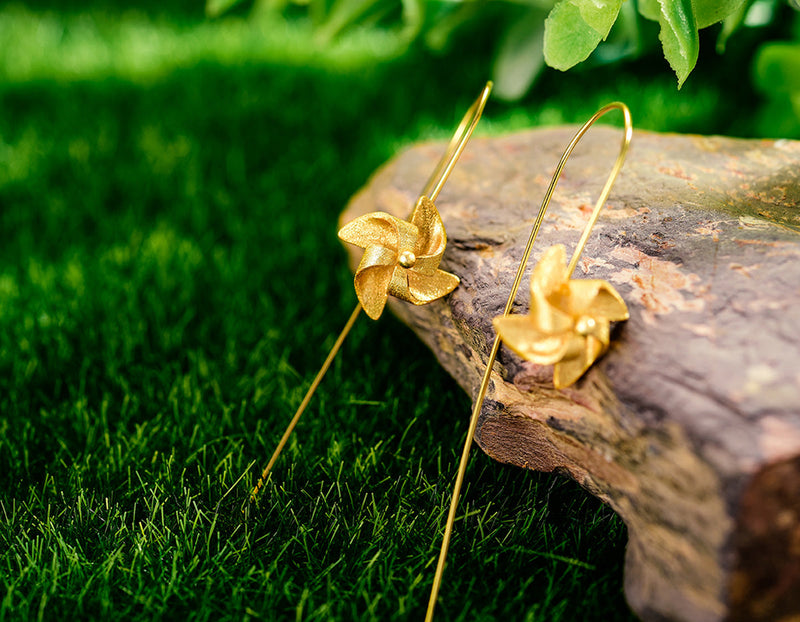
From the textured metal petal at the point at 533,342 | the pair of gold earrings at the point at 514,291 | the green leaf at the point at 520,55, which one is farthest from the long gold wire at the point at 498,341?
the green leaf at the point at 520,55

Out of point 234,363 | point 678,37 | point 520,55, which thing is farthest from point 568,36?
point 520,55

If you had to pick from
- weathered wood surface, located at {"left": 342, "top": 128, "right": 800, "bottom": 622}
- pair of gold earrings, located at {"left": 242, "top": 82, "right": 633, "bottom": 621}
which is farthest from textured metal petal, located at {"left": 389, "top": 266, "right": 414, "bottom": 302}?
weathered wood surface, located at {"left": 342, "top": 128, "right": 800, "bottom": 622}

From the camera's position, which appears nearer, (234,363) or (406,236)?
(406,236)

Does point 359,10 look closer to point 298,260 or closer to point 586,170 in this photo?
point 298,260

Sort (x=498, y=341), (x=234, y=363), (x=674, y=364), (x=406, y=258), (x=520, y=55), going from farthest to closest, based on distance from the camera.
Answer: (x=520, y=55) → (x=234, y=363) → (x=406, y=258) → (x=498, y=341) → (x=674, y=364)

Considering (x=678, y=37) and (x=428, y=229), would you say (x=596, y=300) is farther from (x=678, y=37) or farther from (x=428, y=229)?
(x=678, y=37)

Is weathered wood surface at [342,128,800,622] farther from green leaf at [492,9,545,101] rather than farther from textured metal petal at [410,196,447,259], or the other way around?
green leaf at [492,9,545,101]

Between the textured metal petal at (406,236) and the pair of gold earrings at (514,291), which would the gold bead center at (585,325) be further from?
the textured metal petal at (406,236)
